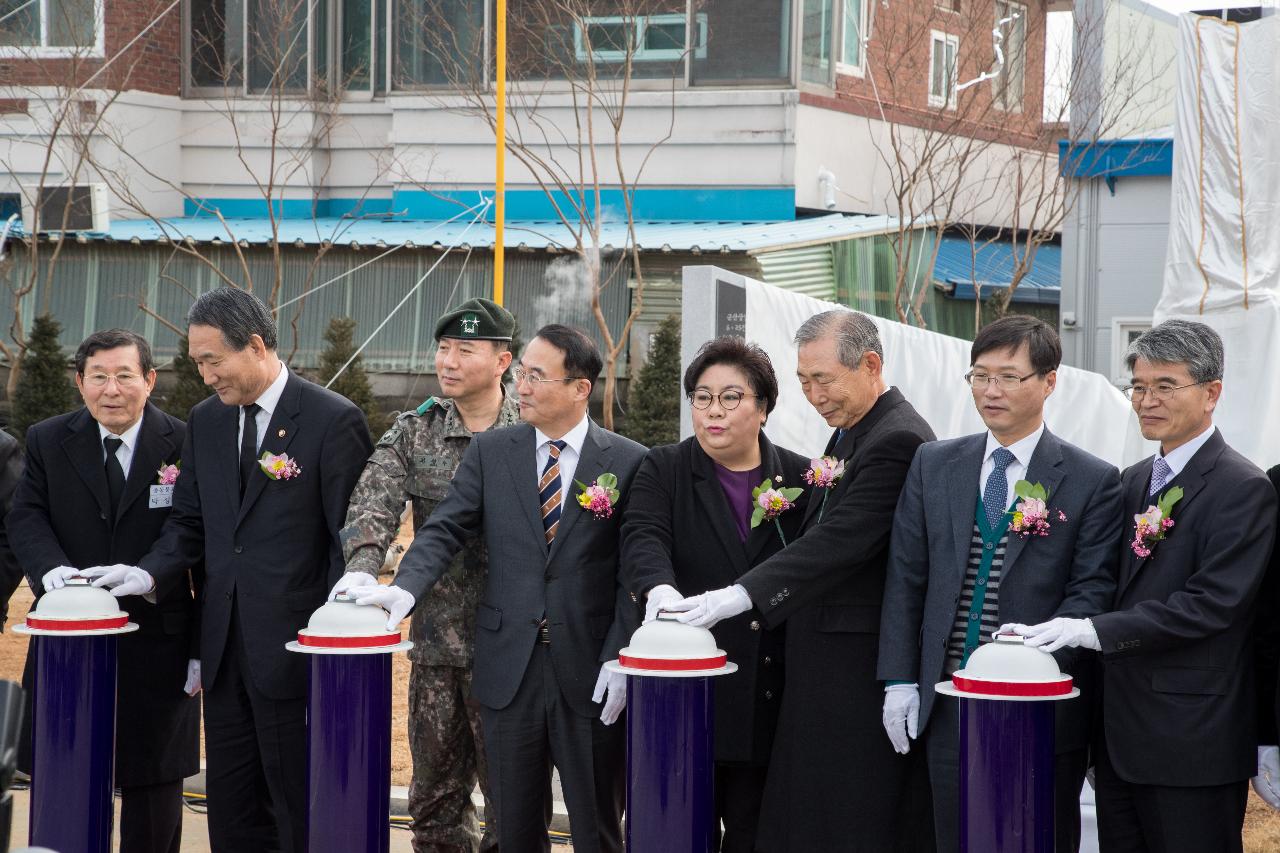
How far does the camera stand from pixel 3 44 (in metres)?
18.7

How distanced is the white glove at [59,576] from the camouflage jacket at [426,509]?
778 millimetres

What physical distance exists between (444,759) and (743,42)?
574 inches

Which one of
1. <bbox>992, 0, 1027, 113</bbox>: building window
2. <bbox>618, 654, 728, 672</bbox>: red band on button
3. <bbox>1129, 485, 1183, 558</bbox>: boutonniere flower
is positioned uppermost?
<bbox>992, 0, 1027, 113</bbox>: building window

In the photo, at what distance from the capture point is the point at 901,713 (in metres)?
3.94

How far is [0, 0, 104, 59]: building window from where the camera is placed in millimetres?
18375

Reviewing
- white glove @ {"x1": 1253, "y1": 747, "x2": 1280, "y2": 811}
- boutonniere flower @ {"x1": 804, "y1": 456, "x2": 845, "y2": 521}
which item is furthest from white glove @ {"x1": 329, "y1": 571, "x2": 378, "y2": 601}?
white glove @ {"x1": 1253, "y1": 747, "x2": 1280, "y2": 811}

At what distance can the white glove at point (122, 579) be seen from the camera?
175 inches

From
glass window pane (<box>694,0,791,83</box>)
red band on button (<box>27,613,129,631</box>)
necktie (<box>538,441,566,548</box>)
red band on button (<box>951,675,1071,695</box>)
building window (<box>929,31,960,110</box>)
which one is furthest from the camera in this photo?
building window (<box>929,31,960,110</box>)

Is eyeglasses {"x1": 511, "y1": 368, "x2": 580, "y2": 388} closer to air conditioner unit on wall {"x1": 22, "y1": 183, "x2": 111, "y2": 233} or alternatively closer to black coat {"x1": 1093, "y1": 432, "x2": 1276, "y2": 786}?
black coat {"x1": 1093, "y1": 432, "x2": 1276, "y2": 786}

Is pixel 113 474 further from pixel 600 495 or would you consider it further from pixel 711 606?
pixel 711 606

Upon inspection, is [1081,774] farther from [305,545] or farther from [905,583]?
[305,545]

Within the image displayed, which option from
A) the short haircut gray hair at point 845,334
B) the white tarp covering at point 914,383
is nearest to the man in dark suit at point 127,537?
the short haircut gray hair at point 845,334

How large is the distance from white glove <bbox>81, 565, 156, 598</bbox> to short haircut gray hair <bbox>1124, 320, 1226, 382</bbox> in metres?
2.87

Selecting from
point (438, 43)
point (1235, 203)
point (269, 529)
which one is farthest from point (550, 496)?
point (438, 43)
